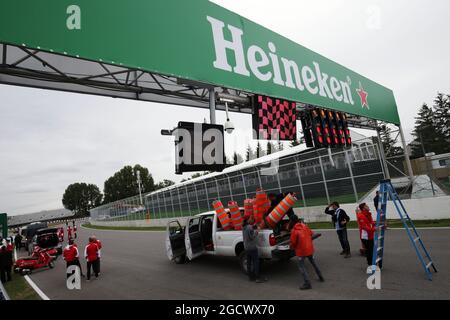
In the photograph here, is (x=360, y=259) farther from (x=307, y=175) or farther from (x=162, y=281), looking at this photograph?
(x=307, y=175)

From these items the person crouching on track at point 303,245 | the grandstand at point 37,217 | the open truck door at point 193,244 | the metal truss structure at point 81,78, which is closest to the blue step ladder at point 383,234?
the person crouching on track at point 303,245

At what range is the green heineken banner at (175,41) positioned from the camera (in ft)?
13.9

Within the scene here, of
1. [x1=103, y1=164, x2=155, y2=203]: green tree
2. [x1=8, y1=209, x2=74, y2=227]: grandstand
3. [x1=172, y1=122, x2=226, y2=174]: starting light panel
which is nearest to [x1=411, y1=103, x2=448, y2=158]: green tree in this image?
[x1=172, y1=122, x2=226, y2=174]: starting light panel

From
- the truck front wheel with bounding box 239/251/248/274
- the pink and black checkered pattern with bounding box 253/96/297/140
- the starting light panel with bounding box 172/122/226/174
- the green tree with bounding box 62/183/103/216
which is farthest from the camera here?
the green tree with bounding box 62/183/103/216

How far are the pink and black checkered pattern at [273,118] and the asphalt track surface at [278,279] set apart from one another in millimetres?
3858

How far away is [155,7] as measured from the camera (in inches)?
220

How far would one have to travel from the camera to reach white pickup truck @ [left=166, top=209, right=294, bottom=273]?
6.52m

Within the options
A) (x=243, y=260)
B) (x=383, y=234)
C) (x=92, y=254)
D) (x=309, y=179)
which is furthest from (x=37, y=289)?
(x=309, y=179)

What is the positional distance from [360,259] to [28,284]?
36.6ft

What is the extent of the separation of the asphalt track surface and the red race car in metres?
1.40

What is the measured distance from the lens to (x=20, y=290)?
333 inches

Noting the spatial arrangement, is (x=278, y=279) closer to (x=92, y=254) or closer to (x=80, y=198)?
(x=92, y=254)

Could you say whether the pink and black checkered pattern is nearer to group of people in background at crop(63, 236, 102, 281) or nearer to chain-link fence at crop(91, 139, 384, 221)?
group of people in background at crop(63, 236, 102, 281)

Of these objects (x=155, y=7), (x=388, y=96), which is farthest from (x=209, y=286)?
(x=388, y=96)
